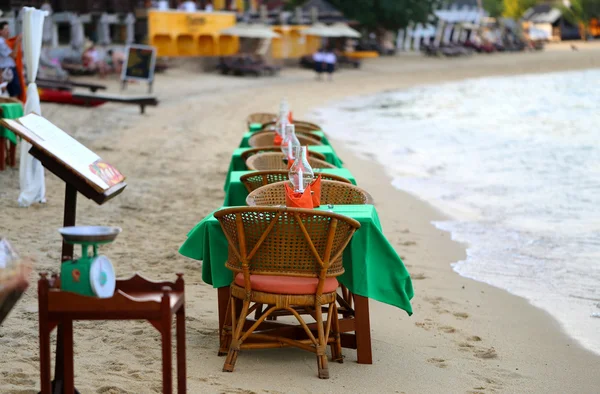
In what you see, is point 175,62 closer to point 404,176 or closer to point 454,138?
point 454,138

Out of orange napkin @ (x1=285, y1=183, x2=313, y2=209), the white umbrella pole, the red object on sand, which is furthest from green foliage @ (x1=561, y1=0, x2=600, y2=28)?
orange napkin @ (x1=285, y1=183, x2=313, y2=209)

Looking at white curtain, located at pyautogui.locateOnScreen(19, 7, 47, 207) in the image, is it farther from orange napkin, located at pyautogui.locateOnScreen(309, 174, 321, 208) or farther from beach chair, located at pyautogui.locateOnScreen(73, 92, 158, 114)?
beach chair, located at pyautogui.locateOnScreen(73, 92, 158, 114)

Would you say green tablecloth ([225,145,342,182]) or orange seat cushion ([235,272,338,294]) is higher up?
orange seat cushion ([235,272,338,294])

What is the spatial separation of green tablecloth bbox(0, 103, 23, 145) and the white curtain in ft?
4.71

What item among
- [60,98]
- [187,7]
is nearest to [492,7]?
[187,7]

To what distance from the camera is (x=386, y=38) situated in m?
51.1

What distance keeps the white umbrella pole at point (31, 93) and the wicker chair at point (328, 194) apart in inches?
129

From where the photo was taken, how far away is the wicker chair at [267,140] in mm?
8352

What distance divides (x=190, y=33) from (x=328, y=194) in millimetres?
29566

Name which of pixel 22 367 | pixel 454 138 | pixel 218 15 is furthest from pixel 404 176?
pixel 218 15

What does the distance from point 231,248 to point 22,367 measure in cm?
105

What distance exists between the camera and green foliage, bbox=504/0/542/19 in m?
96.8

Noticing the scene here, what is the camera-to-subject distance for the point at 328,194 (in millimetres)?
5320

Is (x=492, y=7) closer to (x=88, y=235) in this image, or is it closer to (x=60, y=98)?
(x=60, y=98)
